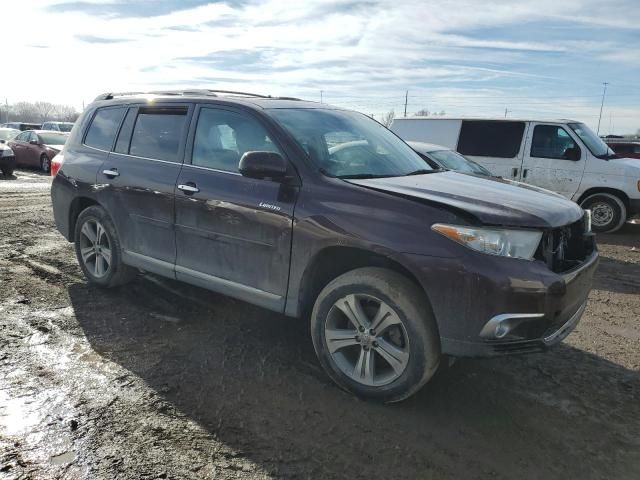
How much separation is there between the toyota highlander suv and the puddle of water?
1.50 metres

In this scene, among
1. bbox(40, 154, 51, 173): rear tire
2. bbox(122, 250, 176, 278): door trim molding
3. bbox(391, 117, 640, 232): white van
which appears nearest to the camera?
bbox(122, 250, 176, 278): door trim molding


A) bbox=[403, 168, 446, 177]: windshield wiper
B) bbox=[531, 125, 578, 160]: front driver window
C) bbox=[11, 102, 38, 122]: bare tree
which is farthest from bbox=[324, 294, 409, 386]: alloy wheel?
bbox=[11, 102, 38, 122]: bare tree

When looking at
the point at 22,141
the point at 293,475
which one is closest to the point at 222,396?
the point at 293,475

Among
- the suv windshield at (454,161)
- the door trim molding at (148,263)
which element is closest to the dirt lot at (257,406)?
the door trim molding at (148,263)

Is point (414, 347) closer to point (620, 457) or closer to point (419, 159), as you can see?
point (620, 457)

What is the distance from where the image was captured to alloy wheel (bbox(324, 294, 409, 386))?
3.14 m

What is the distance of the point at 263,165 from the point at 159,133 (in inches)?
59.0

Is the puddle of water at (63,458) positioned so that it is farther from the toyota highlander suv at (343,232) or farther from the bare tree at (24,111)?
the bare tree at (24,111)

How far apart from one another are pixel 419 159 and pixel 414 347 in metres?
2.01

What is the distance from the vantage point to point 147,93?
16.1 ft

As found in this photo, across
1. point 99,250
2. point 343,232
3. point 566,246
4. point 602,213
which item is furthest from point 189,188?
A: point 602,213

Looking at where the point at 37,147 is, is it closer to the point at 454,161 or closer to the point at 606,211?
the point at 454,161

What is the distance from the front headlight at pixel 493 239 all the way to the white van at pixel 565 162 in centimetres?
751

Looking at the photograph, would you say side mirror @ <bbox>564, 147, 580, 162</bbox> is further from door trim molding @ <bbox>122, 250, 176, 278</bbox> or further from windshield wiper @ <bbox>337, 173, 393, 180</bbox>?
door trim molding @ <bbox>122, 250, 176, 278</bbox>
